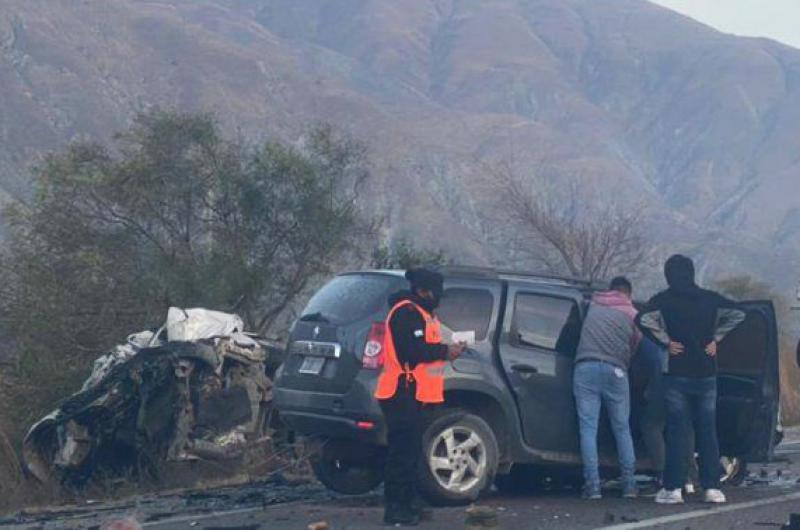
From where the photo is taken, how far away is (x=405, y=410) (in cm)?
905

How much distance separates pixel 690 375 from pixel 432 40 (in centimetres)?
17376

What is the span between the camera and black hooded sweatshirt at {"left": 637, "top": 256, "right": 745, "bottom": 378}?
10.1m

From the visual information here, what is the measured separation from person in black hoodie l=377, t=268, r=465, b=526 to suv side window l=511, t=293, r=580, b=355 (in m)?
1.36

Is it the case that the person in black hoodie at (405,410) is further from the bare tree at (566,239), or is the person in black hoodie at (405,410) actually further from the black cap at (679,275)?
the bare tree at (566,239)

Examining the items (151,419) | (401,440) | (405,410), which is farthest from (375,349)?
(151,419)

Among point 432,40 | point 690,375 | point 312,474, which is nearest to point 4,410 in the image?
point 312,474

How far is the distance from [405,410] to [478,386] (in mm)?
1036

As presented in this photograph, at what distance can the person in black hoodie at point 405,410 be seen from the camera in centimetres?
905

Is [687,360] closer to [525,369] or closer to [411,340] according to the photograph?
[525,369]

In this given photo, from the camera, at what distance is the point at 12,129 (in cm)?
8306

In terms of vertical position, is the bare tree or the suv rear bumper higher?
the bare tree

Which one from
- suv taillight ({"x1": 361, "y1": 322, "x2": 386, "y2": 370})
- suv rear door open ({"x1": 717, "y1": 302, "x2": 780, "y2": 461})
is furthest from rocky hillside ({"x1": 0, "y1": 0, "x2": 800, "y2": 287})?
suv taillight ({"x1": 361, "y1": 322, "x2": 386, "y2": 370})

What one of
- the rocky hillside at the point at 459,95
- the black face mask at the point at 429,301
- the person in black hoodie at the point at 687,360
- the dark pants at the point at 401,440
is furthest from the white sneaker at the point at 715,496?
the rocky hillside at the point at 459,95

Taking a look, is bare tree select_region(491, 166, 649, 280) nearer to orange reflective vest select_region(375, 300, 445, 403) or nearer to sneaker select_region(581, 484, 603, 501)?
sneaker select_region(581, 484, 603, 501)
